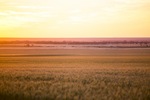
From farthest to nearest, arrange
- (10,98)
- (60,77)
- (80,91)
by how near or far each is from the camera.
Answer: (60,77) → (80,91) → (10,98)

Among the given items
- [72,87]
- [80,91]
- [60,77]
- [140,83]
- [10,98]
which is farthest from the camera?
[60,77]

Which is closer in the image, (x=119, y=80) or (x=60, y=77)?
(x=119, y=80)

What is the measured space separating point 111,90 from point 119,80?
3.94 metres

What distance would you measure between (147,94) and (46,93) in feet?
17.2

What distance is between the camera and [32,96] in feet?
50.6

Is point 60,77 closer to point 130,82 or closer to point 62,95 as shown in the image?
point 130,82

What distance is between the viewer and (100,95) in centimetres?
1538

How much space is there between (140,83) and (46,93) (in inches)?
260

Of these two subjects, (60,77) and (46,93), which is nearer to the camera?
(46,93)

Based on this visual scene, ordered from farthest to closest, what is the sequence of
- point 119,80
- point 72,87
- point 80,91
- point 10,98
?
point 119,80 < point 72,87 < point 80,91 < point 10,98

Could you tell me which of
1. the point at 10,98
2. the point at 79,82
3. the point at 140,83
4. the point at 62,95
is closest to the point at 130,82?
the point at 140,83

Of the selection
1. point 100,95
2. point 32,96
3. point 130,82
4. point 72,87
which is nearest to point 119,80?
point 130,82

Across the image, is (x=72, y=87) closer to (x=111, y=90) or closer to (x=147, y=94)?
(x=111, y=90)

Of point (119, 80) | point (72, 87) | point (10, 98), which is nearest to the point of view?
point (10, 98)
